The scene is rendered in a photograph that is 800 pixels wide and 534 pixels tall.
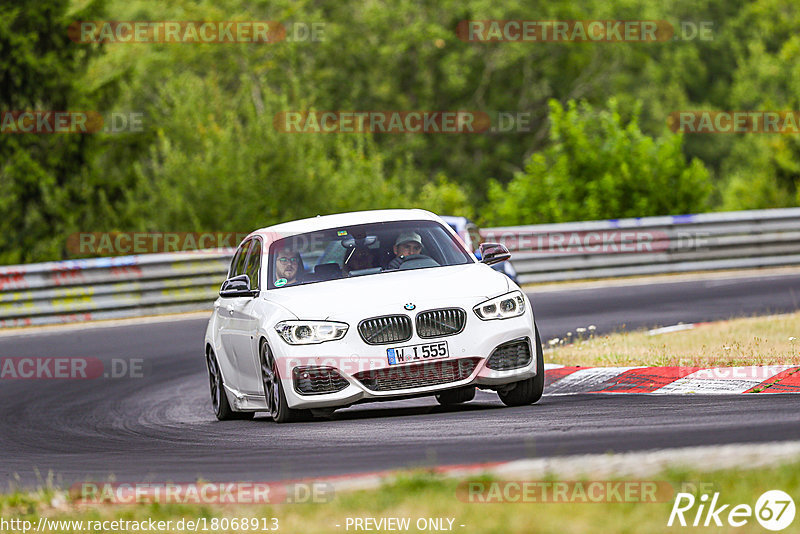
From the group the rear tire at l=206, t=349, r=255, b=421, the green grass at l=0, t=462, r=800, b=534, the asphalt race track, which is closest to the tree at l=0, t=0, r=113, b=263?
the asphalt race track

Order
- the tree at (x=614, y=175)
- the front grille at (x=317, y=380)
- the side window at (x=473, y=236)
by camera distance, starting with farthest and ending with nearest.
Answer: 1. the tree at (x=614, y=175)
2. the side window at (x=473, y=236)
3. the front grille at (x=317, y=380)

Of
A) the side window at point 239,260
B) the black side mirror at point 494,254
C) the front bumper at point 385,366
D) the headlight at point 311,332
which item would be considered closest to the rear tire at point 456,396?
the front bumper at point 385,366

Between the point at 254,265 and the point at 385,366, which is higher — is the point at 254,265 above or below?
above

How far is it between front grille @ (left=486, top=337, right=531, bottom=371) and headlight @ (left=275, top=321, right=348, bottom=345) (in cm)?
107

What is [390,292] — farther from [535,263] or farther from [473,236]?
[535,263]

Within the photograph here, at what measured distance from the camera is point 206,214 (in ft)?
93.6

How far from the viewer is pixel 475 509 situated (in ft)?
18.1

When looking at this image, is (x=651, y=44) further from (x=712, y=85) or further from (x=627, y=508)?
(x=627, y=508)

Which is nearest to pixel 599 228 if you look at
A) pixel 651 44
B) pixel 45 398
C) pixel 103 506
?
pixel 45 398

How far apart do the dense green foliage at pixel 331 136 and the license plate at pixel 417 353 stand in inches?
748

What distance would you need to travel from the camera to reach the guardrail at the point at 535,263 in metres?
22.1

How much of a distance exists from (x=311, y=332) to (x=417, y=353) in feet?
2.45

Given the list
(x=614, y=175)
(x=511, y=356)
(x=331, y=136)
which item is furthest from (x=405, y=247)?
(x=331, y=136)

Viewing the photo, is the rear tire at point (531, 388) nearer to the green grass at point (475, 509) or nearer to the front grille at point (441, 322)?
the front grille at point (441, 322)
